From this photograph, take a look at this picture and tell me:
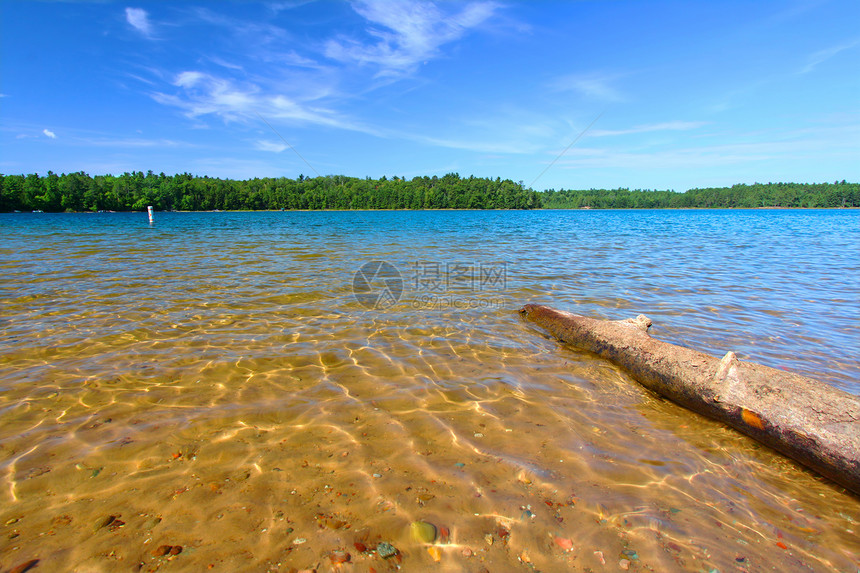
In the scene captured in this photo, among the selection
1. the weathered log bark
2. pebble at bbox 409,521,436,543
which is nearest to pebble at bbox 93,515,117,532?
pebble at bbox 409,521,436,543

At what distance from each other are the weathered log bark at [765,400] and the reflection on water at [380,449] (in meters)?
0.16

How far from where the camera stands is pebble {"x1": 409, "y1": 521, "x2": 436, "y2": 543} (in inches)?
85.2

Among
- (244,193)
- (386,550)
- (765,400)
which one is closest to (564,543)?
(386,550)

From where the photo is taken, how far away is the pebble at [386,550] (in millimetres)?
2045

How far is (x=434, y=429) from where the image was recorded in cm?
336

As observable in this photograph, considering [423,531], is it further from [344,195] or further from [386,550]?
[344,195]

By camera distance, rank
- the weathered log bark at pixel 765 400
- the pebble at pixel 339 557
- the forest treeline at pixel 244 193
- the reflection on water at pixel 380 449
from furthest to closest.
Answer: the forest treeline at pixel 244 193 < the weathered log bark at pixel 765 400 < the reflection on water at pixel 380 449 < the pebble at pixel 339 557

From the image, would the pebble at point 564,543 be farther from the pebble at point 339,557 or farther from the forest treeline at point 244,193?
the forest treeline at point 244,193

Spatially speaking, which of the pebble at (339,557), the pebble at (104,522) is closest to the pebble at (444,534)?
the pebble at (339,557)

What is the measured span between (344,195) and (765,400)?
411 ft

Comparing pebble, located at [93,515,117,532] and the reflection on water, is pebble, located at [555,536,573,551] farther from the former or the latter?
pebble, located at [93,515,117,532]

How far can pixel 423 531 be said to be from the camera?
7.29 ft

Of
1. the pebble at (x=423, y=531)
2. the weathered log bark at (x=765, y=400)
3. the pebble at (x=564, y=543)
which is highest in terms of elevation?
the weathered log bark at (x=765, y=400)

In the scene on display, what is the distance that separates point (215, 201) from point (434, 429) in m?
120
